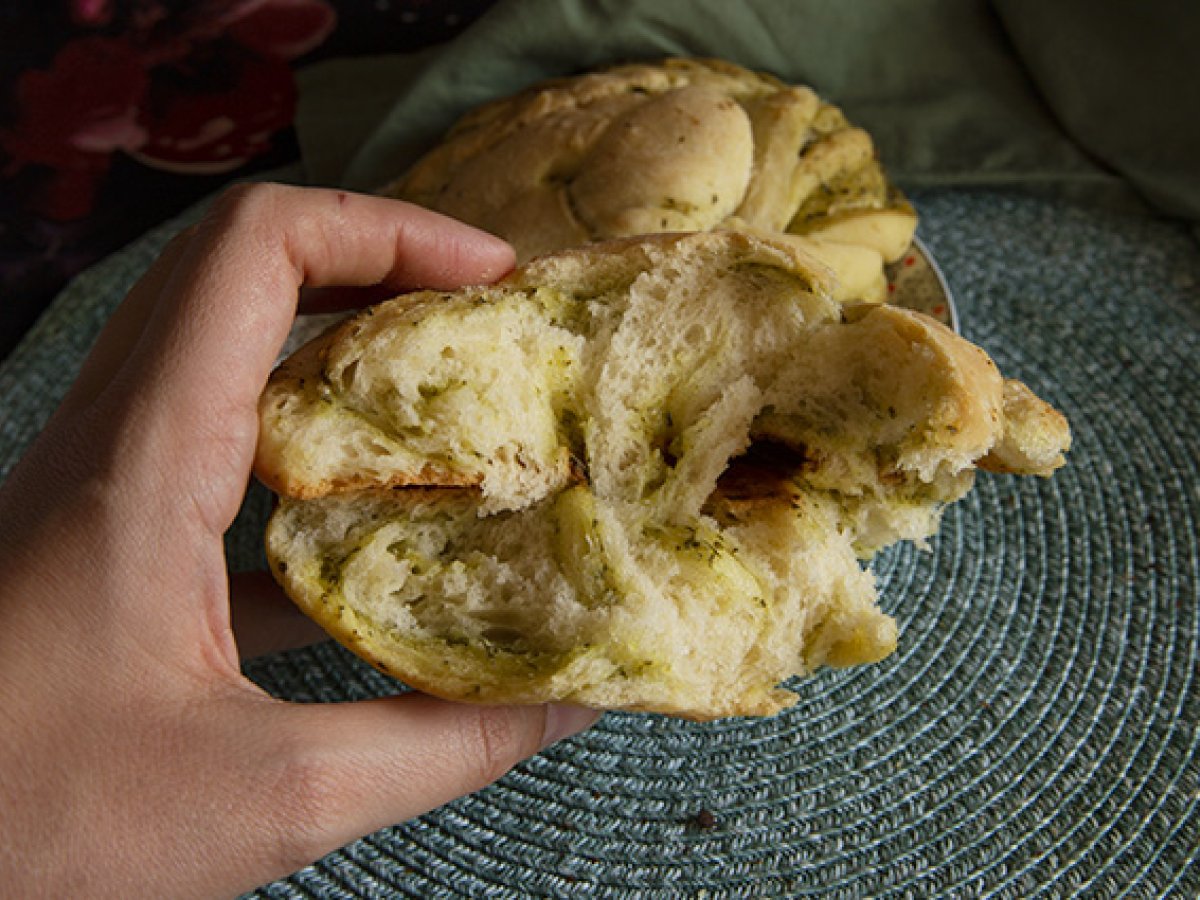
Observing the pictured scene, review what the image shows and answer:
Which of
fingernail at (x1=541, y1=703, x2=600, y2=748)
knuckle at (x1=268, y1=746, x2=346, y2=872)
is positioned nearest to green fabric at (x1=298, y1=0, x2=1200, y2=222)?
fingernail at (x1=541, y1=703, x2=600, y2=748)

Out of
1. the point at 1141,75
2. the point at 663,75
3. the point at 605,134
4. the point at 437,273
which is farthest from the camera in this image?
the point at 1141,75

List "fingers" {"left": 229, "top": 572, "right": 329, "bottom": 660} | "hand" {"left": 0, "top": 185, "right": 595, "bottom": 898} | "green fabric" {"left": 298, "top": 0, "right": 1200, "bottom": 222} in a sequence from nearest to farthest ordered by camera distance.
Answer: "hand" {"left": 0, "top": 185, "right": 595, "bottom": 898}, "fingers" {"left": 229, "top": 572, "right": 329, "bottom": 660}, "green fabric" {"left": 298, "top": 0, "right": 1200, "bottom": 222}

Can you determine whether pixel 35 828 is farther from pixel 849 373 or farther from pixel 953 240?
pixel 953 240

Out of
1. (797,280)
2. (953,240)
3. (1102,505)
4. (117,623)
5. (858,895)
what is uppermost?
(797,280)

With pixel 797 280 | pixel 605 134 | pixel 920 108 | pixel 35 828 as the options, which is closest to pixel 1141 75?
pixel 920 108

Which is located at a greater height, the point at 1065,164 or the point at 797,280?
the point at 797,280

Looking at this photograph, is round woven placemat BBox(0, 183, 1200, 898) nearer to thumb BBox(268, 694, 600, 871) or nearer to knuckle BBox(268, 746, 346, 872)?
thumb BBox(268, 694, 600, 871)
